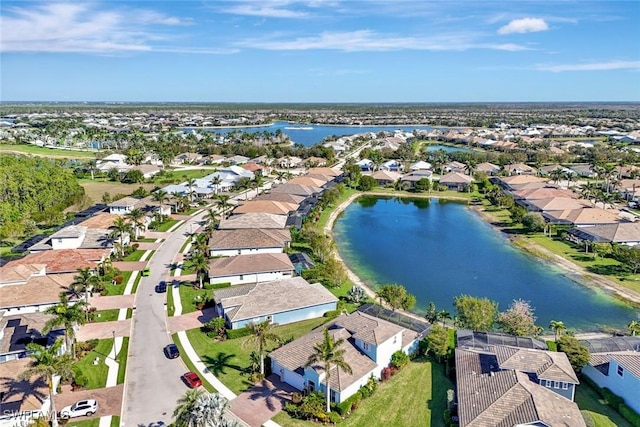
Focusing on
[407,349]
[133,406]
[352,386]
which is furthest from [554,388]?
[133,406]

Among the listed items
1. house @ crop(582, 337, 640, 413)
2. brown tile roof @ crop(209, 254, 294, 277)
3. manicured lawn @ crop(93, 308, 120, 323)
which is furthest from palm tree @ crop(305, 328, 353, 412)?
brown tile roof @ crop(209, 254, 294, 277)

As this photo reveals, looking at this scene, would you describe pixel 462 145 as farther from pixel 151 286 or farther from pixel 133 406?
pixel 133 406

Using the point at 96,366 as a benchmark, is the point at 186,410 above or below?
above

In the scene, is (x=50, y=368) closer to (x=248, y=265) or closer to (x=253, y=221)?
(x=248, y=265)

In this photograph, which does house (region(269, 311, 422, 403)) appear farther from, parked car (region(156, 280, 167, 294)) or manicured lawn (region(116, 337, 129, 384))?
parked car (region(156, 280, 167, 294))

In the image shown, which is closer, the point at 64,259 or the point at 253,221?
the point at 64,259

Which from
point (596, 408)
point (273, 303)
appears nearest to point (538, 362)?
point (596, 408)

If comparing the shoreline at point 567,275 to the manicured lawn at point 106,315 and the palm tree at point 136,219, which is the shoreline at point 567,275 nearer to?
the manicured lawn at point 106,315
